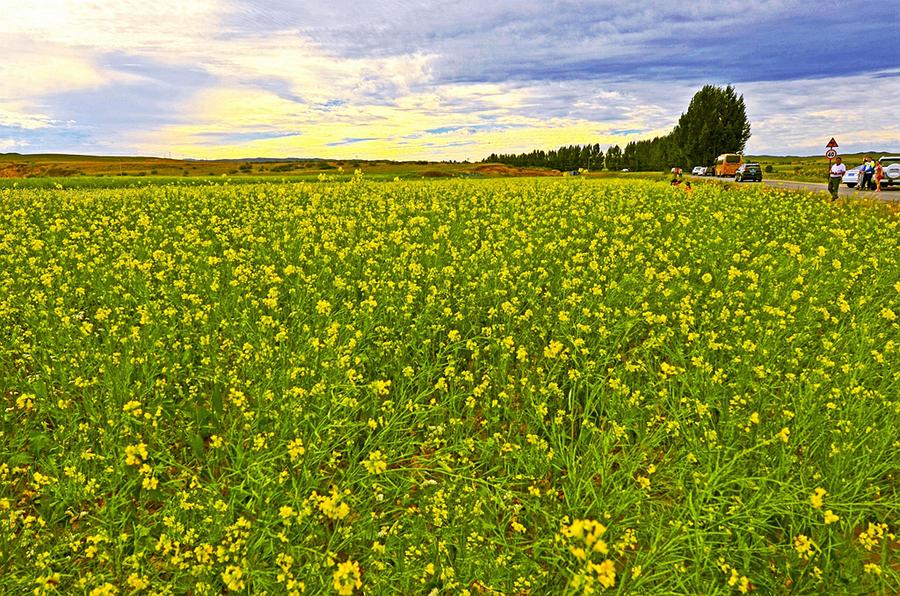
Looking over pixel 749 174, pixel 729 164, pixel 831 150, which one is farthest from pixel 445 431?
pixel 729 164

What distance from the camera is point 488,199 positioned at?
16906mm

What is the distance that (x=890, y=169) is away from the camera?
2928 centimetres

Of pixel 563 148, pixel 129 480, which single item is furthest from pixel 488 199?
pixel 563 148

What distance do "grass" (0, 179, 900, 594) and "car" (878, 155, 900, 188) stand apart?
29871 mm

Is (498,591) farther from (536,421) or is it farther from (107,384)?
(107,384)

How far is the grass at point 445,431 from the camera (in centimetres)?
315

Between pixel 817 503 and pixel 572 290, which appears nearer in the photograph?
pixel 817 503

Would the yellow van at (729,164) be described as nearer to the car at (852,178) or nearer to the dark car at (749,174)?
the dark car at (749,174)

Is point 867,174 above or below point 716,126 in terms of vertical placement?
below

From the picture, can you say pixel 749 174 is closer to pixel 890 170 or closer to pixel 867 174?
pixel 867 174

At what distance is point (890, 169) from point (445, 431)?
1516 inches

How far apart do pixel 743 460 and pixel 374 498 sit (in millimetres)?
3138

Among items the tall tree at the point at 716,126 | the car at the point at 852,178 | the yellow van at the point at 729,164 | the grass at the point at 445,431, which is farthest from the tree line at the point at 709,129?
the grass at the point at 445,431

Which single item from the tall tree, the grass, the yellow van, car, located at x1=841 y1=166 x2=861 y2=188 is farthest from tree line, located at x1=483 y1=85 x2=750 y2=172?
the grass
